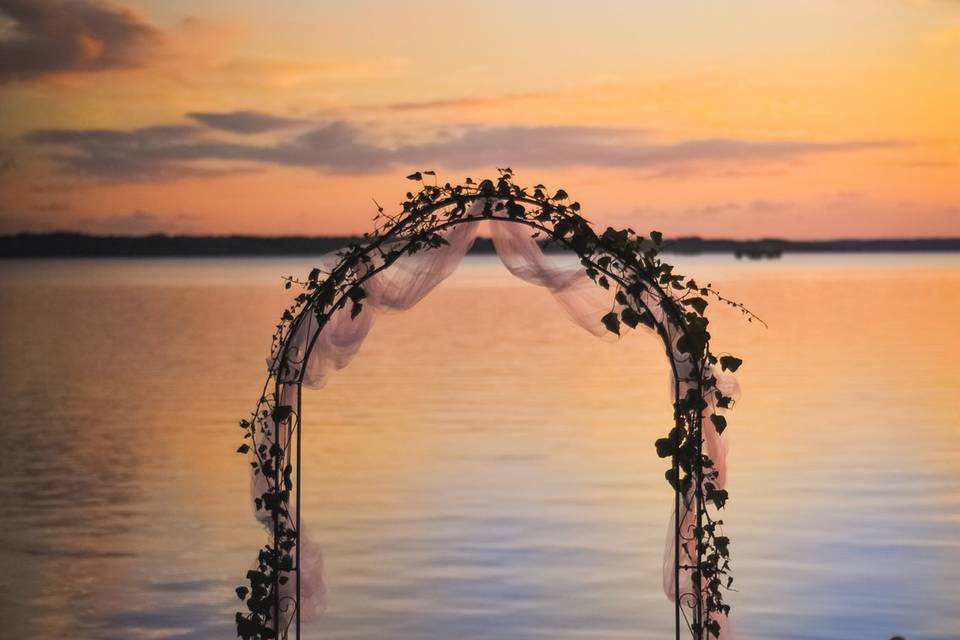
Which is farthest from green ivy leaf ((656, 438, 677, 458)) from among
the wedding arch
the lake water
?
the lake water

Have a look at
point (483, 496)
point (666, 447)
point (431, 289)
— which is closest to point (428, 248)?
point (431, 289)

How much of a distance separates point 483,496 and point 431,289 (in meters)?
4.81

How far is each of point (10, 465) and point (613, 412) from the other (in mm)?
5843

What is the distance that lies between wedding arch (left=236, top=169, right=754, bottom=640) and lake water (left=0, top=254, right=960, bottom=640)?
1.32 meters

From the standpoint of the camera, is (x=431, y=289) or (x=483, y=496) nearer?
(x=431, y=289)

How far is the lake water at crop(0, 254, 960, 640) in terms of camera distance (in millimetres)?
7184

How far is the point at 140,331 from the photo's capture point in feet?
93.7

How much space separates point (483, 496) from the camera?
10.1 metres

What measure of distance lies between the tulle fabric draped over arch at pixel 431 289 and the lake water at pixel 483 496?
1414 millimetres

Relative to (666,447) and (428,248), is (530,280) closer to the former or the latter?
Result: (428,248)

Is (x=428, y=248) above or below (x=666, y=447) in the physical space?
above

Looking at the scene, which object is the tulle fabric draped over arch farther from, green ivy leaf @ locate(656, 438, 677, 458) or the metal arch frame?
green ivy leaf @ locate(656, 438, 677, 458)

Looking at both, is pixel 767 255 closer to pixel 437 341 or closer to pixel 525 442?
pixel 437 341

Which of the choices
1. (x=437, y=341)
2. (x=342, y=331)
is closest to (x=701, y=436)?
(x=342, y=331)
